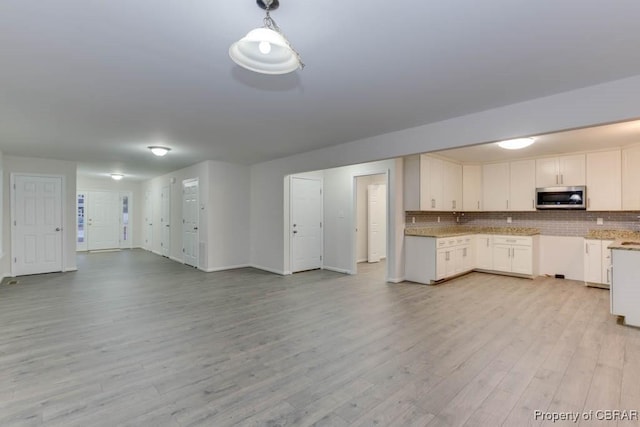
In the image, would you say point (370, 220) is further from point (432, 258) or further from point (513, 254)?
point (513, 254)

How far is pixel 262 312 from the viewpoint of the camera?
4105 millimetres

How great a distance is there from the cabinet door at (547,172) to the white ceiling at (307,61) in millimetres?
3876

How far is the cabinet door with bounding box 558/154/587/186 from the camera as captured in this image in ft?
18.7

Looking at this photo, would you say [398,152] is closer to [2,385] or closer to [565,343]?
[565,343]

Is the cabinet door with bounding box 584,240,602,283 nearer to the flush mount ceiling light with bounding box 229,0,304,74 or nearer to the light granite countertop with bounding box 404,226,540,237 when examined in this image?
the light granite countertop with bounding box 404,226,540,237


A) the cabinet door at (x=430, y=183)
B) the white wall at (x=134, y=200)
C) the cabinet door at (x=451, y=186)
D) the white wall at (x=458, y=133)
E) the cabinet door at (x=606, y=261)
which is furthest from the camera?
the white wall at (x=134, y=200)

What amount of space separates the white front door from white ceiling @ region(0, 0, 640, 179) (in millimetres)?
3120

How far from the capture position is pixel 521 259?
6.12 meters

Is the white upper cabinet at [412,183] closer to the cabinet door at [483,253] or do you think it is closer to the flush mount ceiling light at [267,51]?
the cabinet door at [483,253]

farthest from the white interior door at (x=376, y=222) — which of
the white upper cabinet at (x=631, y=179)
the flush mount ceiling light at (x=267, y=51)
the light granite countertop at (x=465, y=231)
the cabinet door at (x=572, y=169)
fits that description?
the flush mount ceiling light at (x=267, y=51)

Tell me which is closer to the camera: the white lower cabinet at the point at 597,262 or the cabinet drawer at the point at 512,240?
the white lower cabinet at the point at 597,262

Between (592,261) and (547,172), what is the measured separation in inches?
70.2

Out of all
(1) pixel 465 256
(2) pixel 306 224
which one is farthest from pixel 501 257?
(2) pixel 306 224

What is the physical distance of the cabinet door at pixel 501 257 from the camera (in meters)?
6.31
